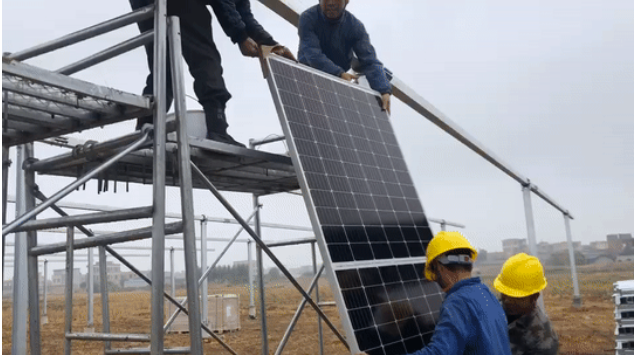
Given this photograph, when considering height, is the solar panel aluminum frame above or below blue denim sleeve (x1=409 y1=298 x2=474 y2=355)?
above

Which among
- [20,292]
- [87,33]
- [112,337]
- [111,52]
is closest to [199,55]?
[111,52]

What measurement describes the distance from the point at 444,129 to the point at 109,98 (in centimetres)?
825

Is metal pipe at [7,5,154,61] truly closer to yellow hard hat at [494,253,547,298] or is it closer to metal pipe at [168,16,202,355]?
metal pipe at [168,16,202,355]

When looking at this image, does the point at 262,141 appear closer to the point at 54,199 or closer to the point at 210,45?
the point at 210,45

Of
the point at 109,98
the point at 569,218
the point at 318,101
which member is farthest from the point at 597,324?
the point at 109,98

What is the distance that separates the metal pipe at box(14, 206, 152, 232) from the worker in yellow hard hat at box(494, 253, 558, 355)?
8.51 feet

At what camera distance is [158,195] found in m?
3.99

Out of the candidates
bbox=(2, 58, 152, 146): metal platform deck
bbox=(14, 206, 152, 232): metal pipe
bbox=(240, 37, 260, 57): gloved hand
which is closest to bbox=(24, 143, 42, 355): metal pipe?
bbox=(2, 58, 152, 146): metal platform deck

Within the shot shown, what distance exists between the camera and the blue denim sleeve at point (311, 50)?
648 cm

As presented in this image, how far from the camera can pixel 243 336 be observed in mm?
16016

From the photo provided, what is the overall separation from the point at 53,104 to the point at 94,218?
820 mm

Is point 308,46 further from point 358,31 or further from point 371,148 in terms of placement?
point 371,148

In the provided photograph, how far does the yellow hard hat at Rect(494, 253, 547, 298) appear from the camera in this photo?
165 inches

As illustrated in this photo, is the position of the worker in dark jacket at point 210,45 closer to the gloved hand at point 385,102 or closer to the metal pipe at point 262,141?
the gloved hand at point 385,102
